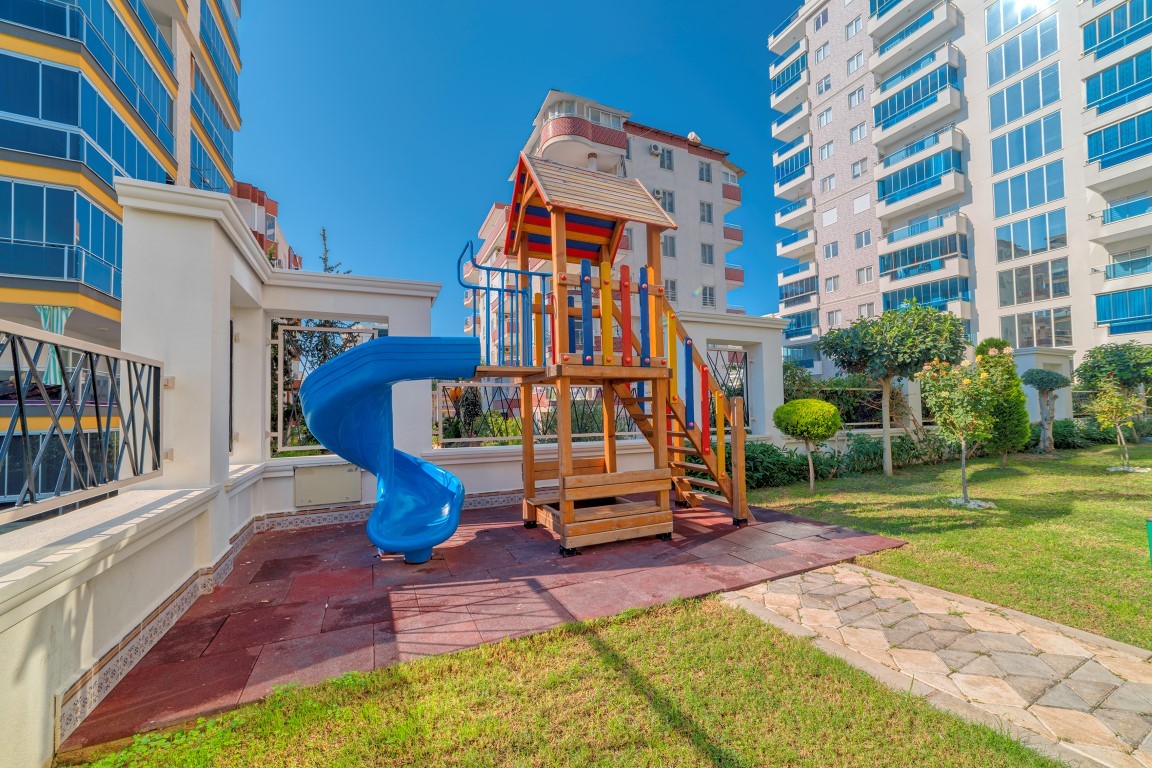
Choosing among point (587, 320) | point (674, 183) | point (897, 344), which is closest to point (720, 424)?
point (587, 320)

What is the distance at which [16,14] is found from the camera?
11016 millimetres

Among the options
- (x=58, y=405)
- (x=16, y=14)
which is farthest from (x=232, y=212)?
(x=16, y=14)

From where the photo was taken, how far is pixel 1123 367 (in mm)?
→ 12445

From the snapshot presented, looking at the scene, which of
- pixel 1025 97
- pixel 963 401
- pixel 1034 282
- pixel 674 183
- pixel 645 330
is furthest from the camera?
pixel 674 183

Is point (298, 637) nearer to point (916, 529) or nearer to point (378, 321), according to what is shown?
point (378, 321)

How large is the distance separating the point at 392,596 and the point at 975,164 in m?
33.0

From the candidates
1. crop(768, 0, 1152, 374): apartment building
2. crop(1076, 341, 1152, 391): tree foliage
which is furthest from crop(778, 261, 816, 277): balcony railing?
crop(1076, 341, 1152, 391): tree foliage

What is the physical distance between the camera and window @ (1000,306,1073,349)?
2141cm

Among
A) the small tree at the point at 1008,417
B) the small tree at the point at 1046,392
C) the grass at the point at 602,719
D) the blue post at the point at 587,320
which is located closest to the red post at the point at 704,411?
the blue post at the point at 587,320

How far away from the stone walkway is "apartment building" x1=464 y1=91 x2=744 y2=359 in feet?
67.8

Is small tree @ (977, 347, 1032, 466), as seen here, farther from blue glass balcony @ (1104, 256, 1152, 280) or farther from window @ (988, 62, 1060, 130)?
window @ (988, 62, 1060, 130)

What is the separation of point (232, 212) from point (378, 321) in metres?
2.50

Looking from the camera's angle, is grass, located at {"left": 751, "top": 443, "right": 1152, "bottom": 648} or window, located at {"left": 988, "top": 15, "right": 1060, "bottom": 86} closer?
grass, located at {"left": 751, "top": 443, "right": 1152, "bottom": 648}

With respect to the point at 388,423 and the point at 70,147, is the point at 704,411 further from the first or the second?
the point at 70,147
